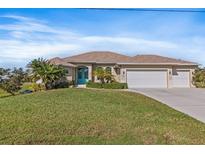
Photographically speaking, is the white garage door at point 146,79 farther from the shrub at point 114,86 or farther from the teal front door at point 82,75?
the teal front door at point 82,75

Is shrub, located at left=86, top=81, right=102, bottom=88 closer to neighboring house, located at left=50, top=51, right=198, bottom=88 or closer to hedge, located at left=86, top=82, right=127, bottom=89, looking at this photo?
hedge, located at left=86, top=82, right=127, bottom=89

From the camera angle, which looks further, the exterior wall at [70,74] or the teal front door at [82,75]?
the teal front door at [82,75]

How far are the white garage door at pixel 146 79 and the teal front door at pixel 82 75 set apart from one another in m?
4.00

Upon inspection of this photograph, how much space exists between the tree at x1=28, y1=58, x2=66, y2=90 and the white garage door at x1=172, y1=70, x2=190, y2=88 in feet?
38.9

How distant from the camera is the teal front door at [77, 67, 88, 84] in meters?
31.2

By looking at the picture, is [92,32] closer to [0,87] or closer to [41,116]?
[0,87]

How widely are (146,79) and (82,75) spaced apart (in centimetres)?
597

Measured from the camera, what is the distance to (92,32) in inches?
816

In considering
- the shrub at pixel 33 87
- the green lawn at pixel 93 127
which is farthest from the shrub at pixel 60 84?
the green lawn at pixel 93 127

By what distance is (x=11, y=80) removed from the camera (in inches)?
915

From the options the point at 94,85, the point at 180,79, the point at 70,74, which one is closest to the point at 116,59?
the point at 70,74

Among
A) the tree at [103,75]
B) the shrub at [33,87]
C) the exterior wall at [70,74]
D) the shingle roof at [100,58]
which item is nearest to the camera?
the shrub at [33,87]

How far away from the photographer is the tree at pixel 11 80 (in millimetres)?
23062
